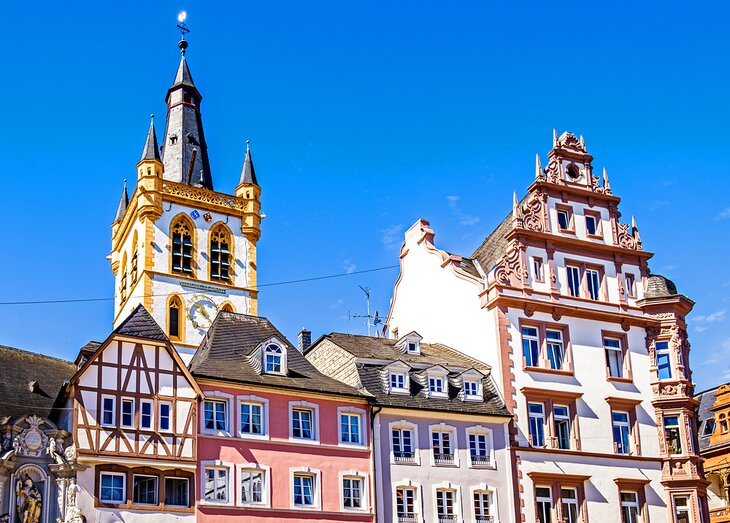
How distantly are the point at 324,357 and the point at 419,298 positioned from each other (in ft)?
27.2

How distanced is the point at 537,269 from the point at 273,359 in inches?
647

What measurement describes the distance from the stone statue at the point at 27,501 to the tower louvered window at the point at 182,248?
Answer: 3779 centimetres

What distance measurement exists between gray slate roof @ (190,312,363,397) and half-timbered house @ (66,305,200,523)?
2.06m

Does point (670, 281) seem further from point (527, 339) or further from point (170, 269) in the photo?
point (170, 269)

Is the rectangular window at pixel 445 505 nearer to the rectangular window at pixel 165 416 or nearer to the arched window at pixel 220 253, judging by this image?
the rectangular window at pixel 165 416

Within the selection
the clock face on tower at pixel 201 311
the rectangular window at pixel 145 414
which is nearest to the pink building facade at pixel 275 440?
the rectangular window at pixel 145 414

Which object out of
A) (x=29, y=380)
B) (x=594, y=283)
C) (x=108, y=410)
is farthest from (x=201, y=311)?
(x=108, y=410)

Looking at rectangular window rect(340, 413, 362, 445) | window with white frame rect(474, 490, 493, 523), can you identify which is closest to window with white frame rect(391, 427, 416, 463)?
→ rectangular window rect(340, 413, 362, 445)

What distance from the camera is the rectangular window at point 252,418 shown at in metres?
49.6

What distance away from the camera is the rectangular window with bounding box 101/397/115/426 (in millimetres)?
45719

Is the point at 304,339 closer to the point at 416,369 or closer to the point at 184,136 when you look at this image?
the point at 416,369

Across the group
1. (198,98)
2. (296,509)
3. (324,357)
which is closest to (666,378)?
(324,357)

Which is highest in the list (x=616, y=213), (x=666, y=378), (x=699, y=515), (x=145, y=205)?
(x=145, y=205)

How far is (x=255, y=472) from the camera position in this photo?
161 feet
